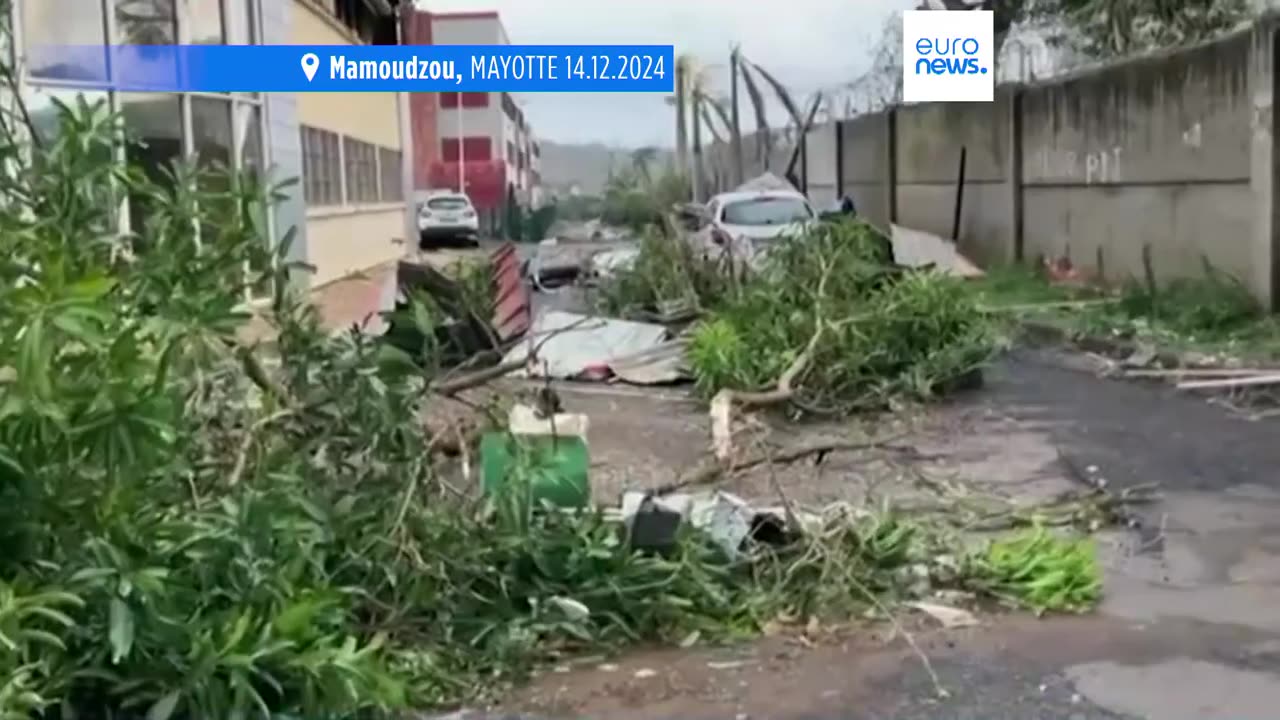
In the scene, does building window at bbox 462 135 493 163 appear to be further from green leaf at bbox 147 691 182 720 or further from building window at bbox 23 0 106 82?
green leaf at bbox 147 691 182 720

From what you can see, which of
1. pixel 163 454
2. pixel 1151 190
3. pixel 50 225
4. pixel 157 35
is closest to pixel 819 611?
pixel 163 454

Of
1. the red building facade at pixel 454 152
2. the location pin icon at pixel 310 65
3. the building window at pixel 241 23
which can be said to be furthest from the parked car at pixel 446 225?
the building window at pixel 241 23

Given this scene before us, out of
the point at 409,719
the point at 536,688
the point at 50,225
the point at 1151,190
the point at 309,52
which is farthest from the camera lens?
the point at 309,52

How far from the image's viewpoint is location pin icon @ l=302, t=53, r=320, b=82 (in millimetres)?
18344

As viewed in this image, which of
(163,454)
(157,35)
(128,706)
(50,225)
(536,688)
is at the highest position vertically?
(157,35)

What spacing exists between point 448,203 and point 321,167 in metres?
16.6

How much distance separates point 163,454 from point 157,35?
9647 millimetres

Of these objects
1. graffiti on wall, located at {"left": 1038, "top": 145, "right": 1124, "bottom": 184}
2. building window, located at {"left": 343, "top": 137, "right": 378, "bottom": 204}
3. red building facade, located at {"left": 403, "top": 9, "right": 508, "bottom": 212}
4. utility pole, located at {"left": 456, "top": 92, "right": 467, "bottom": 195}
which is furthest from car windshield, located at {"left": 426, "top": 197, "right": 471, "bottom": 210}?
→ graffiti on wall, located at {"left": 1038, "top": 145, "right": 1124, "bottom": 184}

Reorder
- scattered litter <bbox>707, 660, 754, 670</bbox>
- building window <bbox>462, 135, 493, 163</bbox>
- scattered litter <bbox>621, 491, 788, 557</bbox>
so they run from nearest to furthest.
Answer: scattered litter <bbox>707, 660, 754, 670</bbox>
scattered litter <bbox>621, 491, 788, 557</bbox>
building window <bbox>462, 135, 493, 163</bbox>

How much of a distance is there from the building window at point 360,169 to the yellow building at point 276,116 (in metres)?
0.03

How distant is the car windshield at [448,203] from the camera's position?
37031 millimetres

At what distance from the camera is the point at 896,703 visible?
14.8 ft

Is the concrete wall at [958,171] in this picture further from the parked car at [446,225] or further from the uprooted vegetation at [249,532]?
the parked car at [446,225]

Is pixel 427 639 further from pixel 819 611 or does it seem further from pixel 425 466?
pixel 819 611
